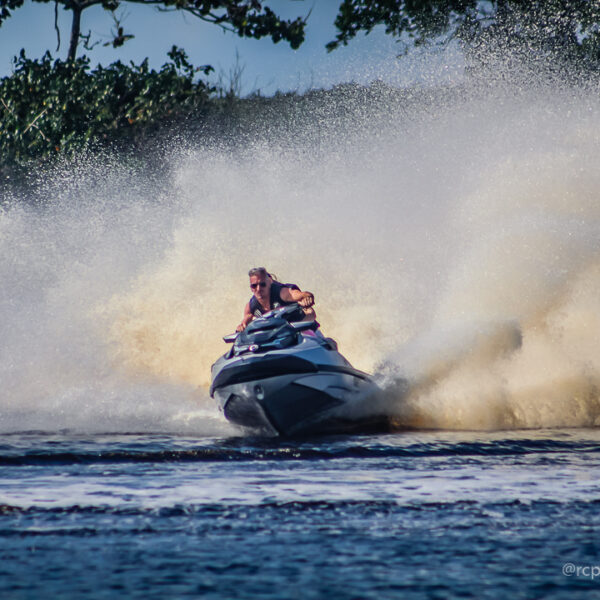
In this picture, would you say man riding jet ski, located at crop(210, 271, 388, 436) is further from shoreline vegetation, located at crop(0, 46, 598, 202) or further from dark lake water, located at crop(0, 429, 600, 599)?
shoreline vegetation, located at crop(0, 46, 598, 202)

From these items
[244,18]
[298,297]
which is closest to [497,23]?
[244,18]

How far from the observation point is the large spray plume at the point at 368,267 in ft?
42.3

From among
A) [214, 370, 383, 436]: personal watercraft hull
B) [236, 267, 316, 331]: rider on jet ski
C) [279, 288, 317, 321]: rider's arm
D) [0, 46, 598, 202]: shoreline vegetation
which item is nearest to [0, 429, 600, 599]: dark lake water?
[214, 370, 383, 436]: personal watercraft hull

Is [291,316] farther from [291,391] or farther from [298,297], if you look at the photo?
[291,391]

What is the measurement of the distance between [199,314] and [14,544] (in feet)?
42.2

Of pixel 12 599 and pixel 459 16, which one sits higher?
pixel 459 16

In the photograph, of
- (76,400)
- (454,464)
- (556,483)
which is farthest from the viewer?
(76,400)

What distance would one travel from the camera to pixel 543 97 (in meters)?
20.5

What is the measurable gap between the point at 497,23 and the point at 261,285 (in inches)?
713

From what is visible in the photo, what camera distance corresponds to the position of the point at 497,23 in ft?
91.3

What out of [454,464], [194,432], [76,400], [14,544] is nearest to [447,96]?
[76,400]

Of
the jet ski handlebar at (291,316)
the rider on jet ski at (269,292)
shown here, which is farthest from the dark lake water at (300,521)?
the rider on jet ski at (269,292)

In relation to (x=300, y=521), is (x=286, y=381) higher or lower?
higher

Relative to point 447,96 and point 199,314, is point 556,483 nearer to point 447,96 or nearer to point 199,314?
point 199,314
